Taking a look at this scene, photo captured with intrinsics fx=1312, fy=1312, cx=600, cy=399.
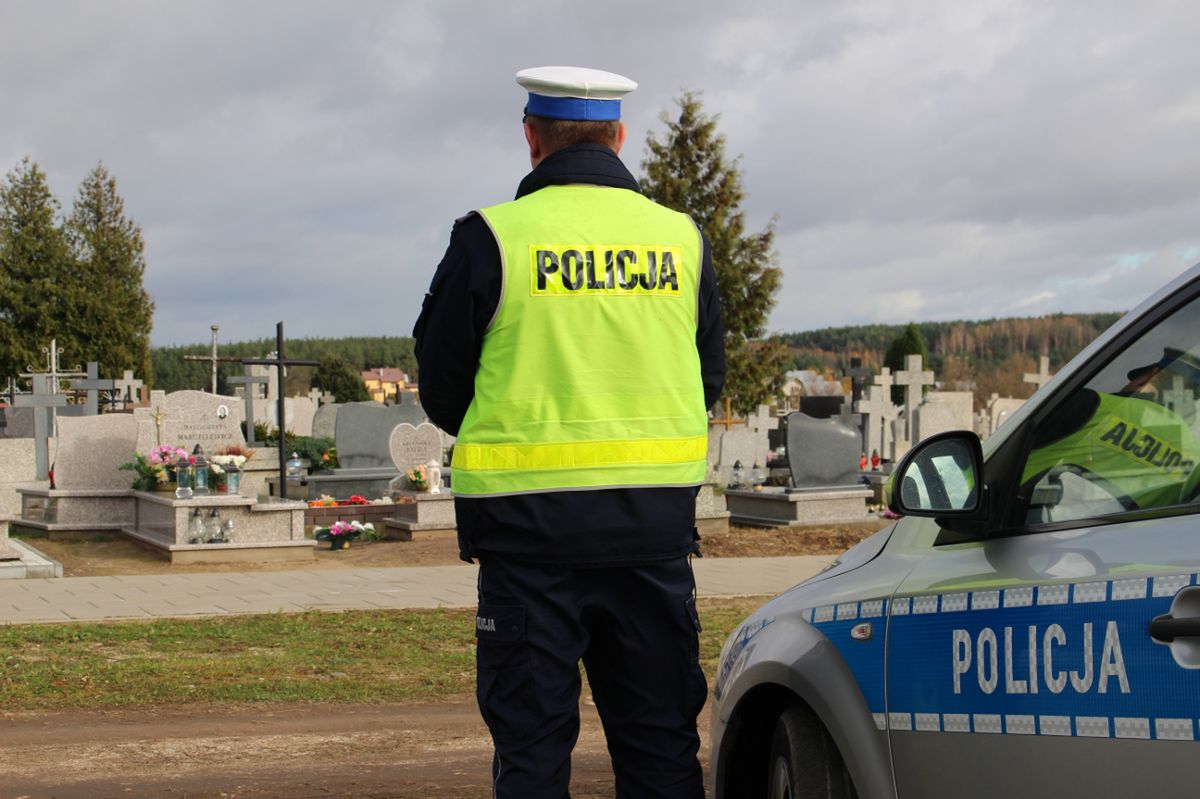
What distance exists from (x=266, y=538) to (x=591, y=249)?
11356mm

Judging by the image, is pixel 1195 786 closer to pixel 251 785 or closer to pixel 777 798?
pixel 777 798

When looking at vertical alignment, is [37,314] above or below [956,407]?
above

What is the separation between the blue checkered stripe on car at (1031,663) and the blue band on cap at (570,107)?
1310mm

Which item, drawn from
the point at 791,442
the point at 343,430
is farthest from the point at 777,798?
the point at 343,430

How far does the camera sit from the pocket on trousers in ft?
9.51

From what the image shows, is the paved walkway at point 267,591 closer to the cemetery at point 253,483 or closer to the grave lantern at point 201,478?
the cemetery at point 253,483

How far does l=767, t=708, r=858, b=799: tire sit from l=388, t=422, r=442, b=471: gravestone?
15334mm

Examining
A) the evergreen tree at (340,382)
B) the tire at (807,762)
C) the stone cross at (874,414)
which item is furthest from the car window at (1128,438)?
the evergreen tree at (340,382)

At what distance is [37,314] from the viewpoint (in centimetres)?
4297

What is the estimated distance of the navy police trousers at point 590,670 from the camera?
9.56ft

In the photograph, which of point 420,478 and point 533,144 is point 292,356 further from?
point 533,144

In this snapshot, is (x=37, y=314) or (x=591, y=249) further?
(x=37, y=314)

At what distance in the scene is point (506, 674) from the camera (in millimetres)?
2904

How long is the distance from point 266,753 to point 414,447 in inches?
501
